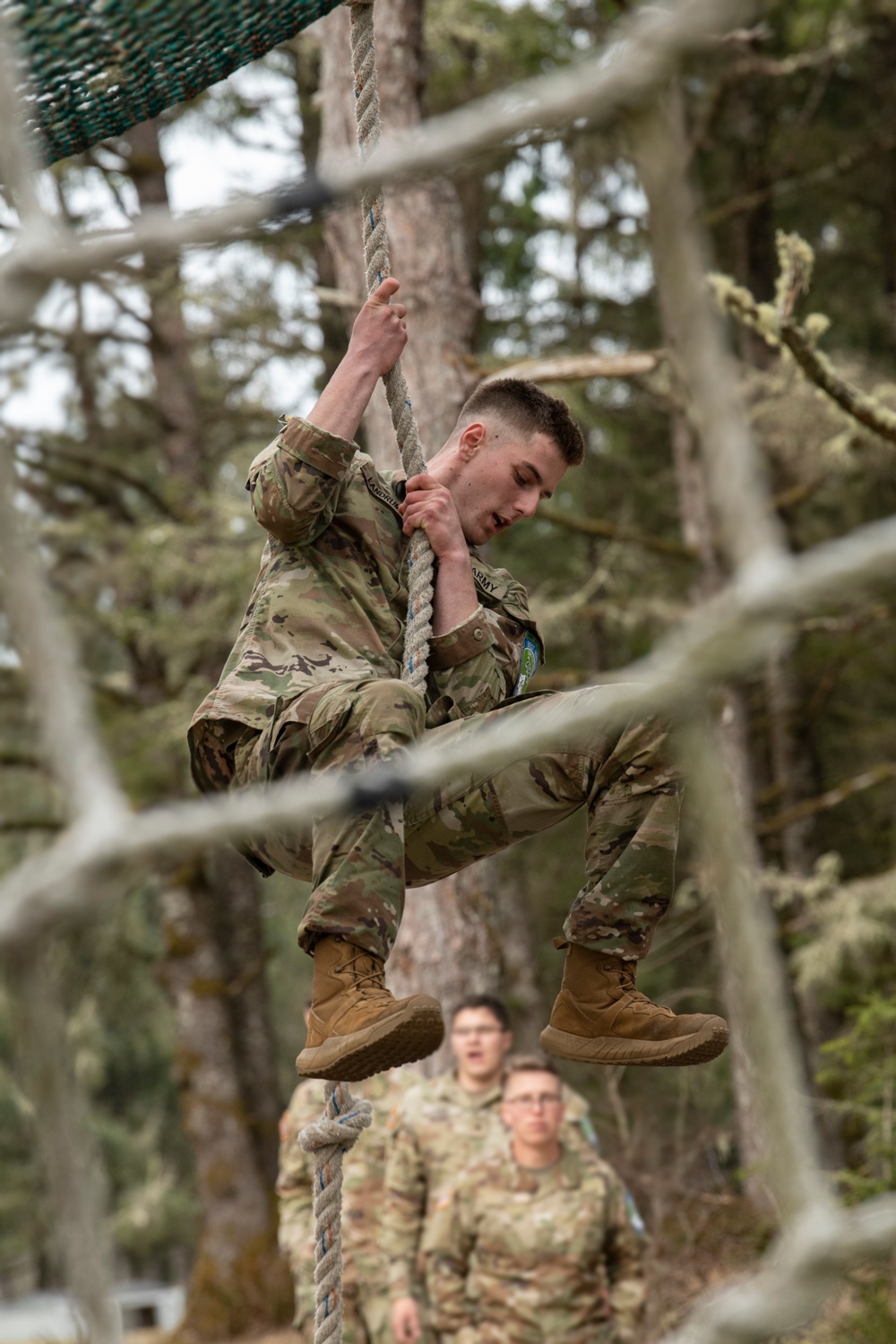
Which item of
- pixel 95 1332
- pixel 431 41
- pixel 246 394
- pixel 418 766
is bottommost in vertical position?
pixel 95 1332

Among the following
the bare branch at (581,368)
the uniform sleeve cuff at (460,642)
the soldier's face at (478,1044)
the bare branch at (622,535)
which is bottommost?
the soldier's face at (478,1044)

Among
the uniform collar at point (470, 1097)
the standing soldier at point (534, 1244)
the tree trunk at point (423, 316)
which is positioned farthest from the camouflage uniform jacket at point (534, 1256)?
the tree trunk at point (423, 316)

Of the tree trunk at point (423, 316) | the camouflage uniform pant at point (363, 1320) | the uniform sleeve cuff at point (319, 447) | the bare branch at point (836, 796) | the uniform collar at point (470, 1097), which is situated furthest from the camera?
the bare branch at point (836, 796)

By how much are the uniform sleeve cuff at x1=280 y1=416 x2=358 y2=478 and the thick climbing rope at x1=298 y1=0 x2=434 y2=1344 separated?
0.28m

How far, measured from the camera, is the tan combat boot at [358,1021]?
7.56 feet

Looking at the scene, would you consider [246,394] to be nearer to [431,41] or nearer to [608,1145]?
[431,41]

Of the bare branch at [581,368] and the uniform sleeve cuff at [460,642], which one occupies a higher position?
the bare branch at [581,368]

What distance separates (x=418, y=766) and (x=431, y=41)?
10264mm

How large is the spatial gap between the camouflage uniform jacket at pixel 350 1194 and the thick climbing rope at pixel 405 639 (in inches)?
101

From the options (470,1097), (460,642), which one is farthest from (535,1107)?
(460,642)

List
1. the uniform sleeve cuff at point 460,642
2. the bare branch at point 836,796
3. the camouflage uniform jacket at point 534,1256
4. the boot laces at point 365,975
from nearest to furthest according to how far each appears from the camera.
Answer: the boot laces at point 365,975
the uniform sleeve cuff at point 460,642
the camouflage uniform jacket at point 534,1256
the bare branch at point 836,796

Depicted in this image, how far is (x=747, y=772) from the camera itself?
10.9 meters

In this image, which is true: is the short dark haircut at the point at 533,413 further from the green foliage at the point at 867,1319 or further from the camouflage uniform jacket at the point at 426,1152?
the green foliage at the point at 867,1319

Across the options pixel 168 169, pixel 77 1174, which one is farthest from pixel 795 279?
pixel 168 169
